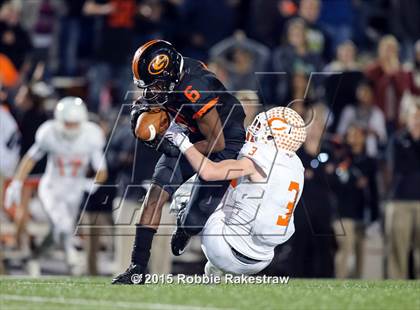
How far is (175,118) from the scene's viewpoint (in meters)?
9.46

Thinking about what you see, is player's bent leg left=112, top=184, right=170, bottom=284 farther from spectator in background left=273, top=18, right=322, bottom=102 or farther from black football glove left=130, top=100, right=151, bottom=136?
spectator in background left=273, top=18, right=322, bottom=102

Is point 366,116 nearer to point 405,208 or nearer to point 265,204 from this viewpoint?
point 405,208

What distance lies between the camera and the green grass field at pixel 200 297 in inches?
316

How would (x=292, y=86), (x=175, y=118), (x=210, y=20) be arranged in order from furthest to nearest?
(x=210, y=20) < (x=292, y=86) < (x=175, y=118)

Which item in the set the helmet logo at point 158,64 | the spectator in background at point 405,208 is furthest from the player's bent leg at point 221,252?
the spectator in background at point 405,208

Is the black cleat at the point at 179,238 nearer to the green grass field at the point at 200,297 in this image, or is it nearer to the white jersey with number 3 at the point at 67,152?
the green grass field at the point at 200,297

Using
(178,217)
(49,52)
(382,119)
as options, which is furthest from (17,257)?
(178,217)

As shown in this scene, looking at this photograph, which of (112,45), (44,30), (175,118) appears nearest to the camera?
(175,118)

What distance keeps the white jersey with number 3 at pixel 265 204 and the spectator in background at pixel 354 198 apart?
5.03m

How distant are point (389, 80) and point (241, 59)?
5.97 ft

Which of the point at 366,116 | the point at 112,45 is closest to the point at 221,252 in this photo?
the point at 366,116

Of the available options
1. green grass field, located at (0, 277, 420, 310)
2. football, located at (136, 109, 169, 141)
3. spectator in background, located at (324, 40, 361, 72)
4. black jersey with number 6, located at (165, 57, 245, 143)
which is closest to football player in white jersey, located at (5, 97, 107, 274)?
spectator in background, located at (324, 40, 361, 72)

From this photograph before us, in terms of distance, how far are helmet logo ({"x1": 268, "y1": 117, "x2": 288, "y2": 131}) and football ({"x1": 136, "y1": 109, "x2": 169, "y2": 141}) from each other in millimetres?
754

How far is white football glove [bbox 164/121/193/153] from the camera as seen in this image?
8805 mm
